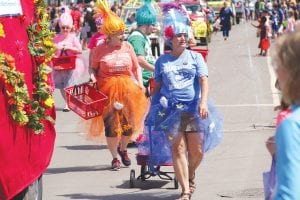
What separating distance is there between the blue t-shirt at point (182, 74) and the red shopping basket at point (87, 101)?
6.71 ft

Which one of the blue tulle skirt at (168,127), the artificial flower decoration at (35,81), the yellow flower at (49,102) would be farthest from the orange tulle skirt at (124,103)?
the yellow flower at (49,102)

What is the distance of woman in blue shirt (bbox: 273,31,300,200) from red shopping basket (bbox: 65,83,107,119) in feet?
24.3

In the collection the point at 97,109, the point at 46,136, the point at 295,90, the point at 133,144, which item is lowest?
the point at 133,144

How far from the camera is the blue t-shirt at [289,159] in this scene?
10.7 feet

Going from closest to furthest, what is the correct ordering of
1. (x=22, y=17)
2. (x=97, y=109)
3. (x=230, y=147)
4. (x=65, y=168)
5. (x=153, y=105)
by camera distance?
(x=22, y=17) < (x=153, y=105) < (x=97, y=109) < (x=65, y=168) < (x=230, y=147)

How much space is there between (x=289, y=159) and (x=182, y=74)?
18.1ft

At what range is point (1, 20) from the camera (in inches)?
261

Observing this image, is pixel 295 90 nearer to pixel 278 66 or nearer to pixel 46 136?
pixel 278 66

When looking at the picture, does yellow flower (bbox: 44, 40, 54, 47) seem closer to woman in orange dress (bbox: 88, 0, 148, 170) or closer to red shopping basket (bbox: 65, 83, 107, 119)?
red shopping basket (bbox: 65, 83, 107, 119)

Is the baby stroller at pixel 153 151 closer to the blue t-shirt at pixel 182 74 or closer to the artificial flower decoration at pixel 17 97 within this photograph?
the blue t-shirt at pixel 182 74

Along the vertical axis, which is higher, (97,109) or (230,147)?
(97,109)

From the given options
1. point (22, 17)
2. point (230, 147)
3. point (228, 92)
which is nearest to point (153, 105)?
point (22, 17)

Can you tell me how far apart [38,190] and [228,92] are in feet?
43.3

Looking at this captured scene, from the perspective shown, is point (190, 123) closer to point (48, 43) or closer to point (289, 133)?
point (48, 43)
